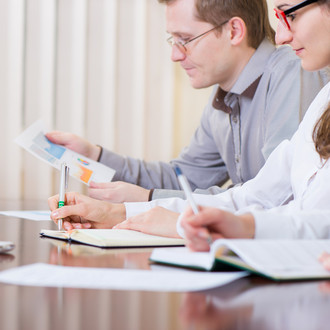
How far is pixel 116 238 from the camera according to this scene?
37.0 inches

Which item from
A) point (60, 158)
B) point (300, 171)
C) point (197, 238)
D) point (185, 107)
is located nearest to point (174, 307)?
point (197, 238)

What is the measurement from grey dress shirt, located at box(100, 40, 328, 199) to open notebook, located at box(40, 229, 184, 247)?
2.02 ft

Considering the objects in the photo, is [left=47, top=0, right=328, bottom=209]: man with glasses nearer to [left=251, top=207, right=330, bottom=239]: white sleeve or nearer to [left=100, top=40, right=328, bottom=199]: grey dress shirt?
[left=100, top=40, right=328, bottom=199]: grey dress shirt

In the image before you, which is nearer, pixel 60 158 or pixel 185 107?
pixel 60 158

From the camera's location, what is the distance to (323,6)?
48.6 inches

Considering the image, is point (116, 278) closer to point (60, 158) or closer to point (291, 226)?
point (291, 226)

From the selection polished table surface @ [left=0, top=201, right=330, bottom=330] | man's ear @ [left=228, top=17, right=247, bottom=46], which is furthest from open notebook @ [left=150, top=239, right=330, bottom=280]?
man's ear @ [left=228, top=17, right=247, bottom=46]

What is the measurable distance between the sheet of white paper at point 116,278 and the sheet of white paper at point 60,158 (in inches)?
40.5

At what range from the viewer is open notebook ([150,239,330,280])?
2.12 ft

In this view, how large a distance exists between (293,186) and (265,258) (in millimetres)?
588

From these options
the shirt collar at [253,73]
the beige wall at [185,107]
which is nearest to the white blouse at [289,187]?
the shirt collar at [253,73]

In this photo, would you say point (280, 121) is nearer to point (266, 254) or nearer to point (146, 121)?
point (266, 254)

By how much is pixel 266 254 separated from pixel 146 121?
266 centimetres

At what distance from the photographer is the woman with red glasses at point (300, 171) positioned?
2.84ft
